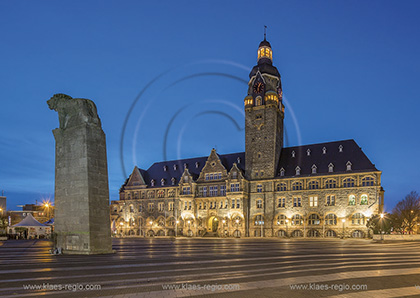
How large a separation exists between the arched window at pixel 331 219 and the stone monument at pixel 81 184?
47.3 meters

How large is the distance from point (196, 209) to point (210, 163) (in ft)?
35.8

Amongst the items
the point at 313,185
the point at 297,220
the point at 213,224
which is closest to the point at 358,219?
the point at 313,185

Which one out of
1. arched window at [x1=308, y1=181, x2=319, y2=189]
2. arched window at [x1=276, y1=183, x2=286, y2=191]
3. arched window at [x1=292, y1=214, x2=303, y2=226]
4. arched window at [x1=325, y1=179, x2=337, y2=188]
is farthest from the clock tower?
arched window at [x1=325, y1=179, x2=337, y2=188]

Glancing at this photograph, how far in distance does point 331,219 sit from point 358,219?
15.3 ft

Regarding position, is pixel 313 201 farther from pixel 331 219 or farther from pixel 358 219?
pixel 358 219

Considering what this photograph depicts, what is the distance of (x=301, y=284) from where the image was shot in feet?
40.6

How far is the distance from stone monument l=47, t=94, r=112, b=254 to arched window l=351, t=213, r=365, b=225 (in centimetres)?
4803

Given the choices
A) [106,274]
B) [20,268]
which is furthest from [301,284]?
[20,268]

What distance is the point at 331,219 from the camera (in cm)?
6153

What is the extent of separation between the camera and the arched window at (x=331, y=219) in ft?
201

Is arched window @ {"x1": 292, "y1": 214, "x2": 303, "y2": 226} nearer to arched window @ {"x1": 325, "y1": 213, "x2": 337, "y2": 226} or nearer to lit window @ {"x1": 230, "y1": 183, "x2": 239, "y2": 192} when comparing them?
arched window @ {"x1": 325, "y1": 213, "x2": 337, "y2": 226}

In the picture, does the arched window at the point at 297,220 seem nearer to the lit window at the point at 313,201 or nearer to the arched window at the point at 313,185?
the lit window at the point at 313,201

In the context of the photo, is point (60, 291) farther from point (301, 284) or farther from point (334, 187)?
point (334, 187)

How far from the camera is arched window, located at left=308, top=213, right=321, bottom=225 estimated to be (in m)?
62.7
